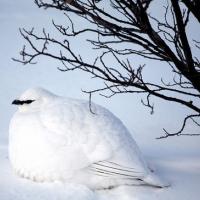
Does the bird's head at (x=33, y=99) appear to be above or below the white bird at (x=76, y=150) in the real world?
above

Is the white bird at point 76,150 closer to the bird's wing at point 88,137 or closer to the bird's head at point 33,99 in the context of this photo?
the bird's wing at point 88,137

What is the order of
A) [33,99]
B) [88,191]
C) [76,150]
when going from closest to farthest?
[88,191] → [76,150] → [33,99]

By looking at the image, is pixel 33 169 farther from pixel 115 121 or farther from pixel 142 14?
pixel 142 14

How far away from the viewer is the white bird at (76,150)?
372cm

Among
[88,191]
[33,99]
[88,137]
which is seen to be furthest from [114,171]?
[33,99]

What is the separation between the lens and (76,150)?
3.77 meters

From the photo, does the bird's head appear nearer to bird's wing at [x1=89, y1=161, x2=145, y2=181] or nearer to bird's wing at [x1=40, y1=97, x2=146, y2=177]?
bird's wing at [x1=40, y1=97, x2=146, y2=177]

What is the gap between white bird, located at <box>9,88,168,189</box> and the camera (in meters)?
3.72

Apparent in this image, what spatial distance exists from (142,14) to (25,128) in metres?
1.74

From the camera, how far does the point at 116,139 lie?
12.9 feet

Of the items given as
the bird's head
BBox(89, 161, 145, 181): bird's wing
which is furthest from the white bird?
the bird's head

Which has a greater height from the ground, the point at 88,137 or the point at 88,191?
the point at 88,137

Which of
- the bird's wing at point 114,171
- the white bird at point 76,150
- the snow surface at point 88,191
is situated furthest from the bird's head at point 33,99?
the bird's wing at point 114,171

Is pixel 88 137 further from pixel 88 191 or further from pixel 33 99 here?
pixel 33 99
